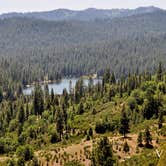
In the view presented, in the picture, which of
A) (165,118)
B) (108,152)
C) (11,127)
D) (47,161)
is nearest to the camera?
(108,152)

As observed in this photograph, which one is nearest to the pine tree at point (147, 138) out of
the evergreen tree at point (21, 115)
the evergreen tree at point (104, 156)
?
the evergreen tree at point (104, 156)

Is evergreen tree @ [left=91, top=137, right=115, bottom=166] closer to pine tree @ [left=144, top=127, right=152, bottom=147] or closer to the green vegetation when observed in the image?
the green vegetation

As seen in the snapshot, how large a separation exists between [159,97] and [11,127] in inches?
2231

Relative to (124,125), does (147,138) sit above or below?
above

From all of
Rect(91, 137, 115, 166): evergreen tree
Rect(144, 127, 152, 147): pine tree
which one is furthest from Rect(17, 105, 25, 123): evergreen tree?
Rect(91, 137, 115, 166): evergreen tree

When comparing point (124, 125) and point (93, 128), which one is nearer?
point (124, 125)

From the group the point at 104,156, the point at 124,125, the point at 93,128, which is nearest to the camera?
the point at 104,156

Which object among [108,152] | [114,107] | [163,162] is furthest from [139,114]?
[163,162]

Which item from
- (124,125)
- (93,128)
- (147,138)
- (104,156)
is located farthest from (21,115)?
(104,156)

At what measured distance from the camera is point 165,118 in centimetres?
11400

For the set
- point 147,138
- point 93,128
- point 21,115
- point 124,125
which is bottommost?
point 21,115

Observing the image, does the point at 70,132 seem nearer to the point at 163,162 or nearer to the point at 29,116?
the point at 29,116

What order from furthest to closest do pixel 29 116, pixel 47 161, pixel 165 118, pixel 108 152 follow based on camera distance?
pixel 29 116, pixel 165 118, pixel 47 161, pixel 108 152

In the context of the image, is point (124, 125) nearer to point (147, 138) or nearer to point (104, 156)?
point (147, 138)
